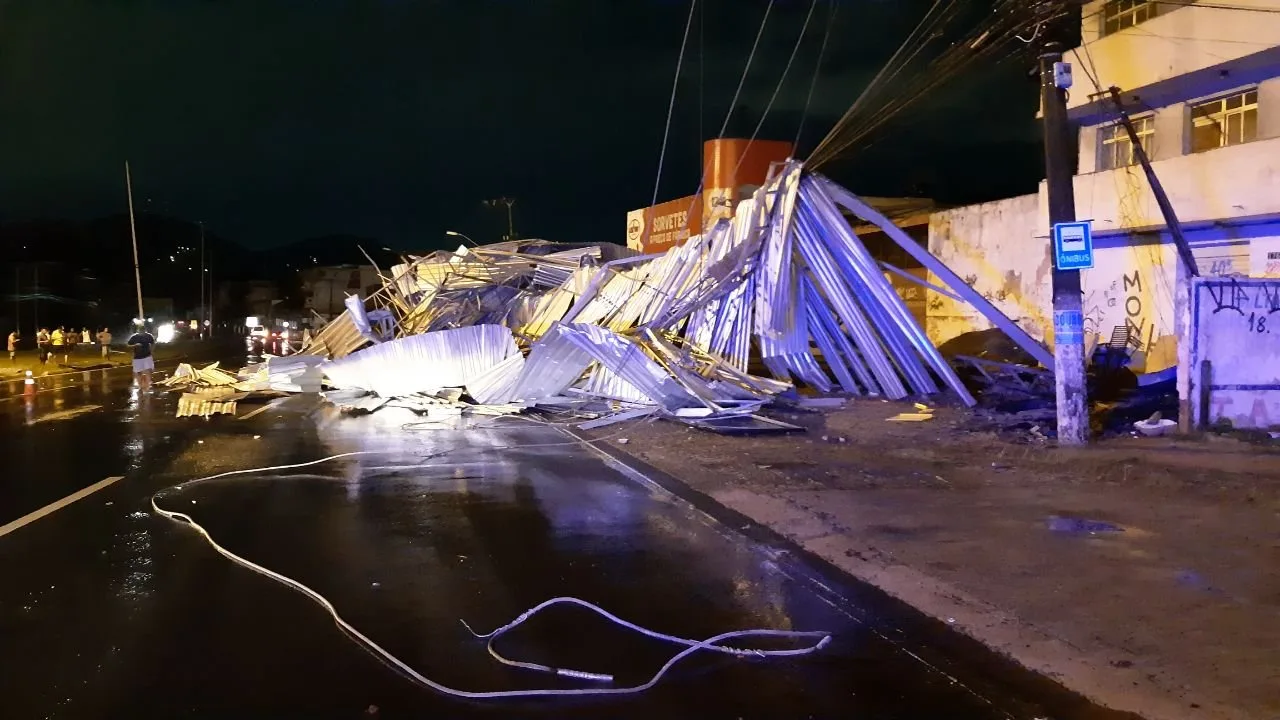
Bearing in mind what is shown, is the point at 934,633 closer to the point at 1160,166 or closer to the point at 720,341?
the point at 720,341

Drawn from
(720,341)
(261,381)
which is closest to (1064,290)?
(720,341)

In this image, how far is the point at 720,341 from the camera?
53.7 ft

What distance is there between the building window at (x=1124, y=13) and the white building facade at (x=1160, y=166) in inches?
0.9

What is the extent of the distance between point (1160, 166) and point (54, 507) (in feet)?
61.5

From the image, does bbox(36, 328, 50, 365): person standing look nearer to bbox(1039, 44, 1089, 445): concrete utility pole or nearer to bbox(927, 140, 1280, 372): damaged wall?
bbox(927, 140, 1280, 372): damaged wall

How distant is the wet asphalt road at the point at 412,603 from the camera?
434 cm

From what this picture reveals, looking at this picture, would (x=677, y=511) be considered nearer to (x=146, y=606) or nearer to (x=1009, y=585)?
(x=1009, y=585)

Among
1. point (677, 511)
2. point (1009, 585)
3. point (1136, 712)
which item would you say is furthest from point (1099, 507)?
point (1136, 712)

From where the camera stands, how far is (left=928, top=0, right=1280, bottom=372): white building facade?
642 inches

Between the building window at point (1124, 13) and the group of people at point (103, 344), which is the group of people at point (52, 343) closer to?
the group of people at point (103, 344)

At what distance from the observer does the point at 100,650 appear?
4.89 m

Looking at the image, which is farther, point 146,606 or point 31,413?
point 31,413

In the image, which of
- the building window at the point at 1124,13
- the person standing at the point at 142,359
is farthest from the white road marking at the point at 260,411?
the building window at the point at 1124,13

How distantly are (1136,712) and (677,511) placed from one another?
469 centimetres
